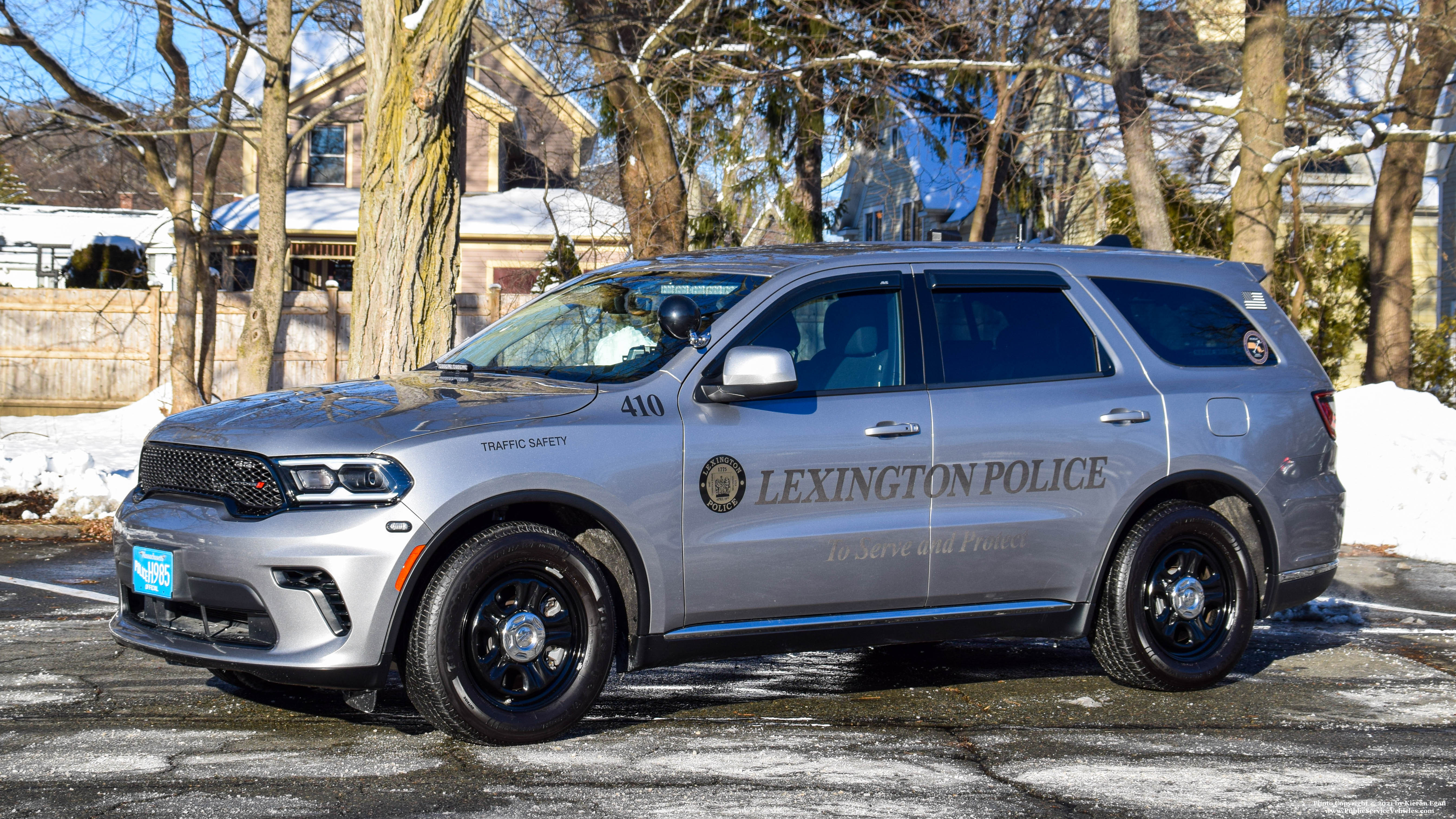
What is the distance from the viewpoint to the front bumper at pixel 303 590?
4652mm

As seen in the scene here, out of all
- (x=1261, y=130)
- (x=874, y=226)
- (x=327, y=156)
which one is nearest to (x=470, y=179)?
(x=327, y=156)

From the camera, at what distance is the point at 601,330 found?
19.3 ft

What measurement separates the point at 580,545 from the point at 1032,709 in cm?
206

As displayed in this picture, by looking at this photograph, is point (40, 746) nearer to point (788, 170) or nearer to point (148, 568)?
point (148, 568)

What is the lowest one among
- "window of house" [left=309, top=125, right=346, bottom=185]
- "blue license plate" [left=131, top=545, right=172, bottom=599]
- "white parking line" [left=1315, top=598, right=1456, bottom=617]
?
"white parking line" [left=1315, top=598, right=1456, bottom=617]

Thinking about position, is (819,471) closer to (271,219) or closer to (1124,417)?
(1124,417)

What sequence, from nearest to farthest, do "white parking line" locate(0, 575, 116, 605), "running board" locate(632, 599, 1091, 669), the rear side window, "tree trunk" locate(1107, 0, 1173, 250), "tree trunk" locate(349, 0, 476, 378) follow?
"running board" locate(632, 599, 1091, 669)
the rear side window
"white parking line" locate(0, 575, 116, 605)
"tree trunk" locate(349, 0, 476, 378)
"tree trunk" locate(1107, 0, 1173, 250)

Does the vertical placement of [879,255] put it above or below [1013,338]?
above

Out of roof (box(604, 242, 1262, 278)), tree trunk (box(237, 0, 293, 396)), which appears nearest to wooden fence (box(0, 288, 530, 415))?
tree trunk (box(237, 0, 293, 396))

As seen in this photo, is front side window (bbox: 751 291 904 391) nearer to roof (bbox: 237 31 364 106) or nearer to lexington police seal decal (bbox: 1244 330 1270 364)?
lexington police seal decal (bbox: 1244 330 1270 364)

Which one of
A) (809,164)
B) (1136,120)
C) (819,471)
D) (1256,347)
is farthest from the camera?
(809,164)

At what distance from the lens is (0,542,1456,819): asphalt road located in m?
4.49

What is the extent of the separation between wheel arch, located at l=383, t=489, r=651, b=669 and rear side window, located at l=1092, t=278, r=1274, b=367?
2.64m

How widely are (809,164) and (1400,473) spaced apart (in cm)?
1130
